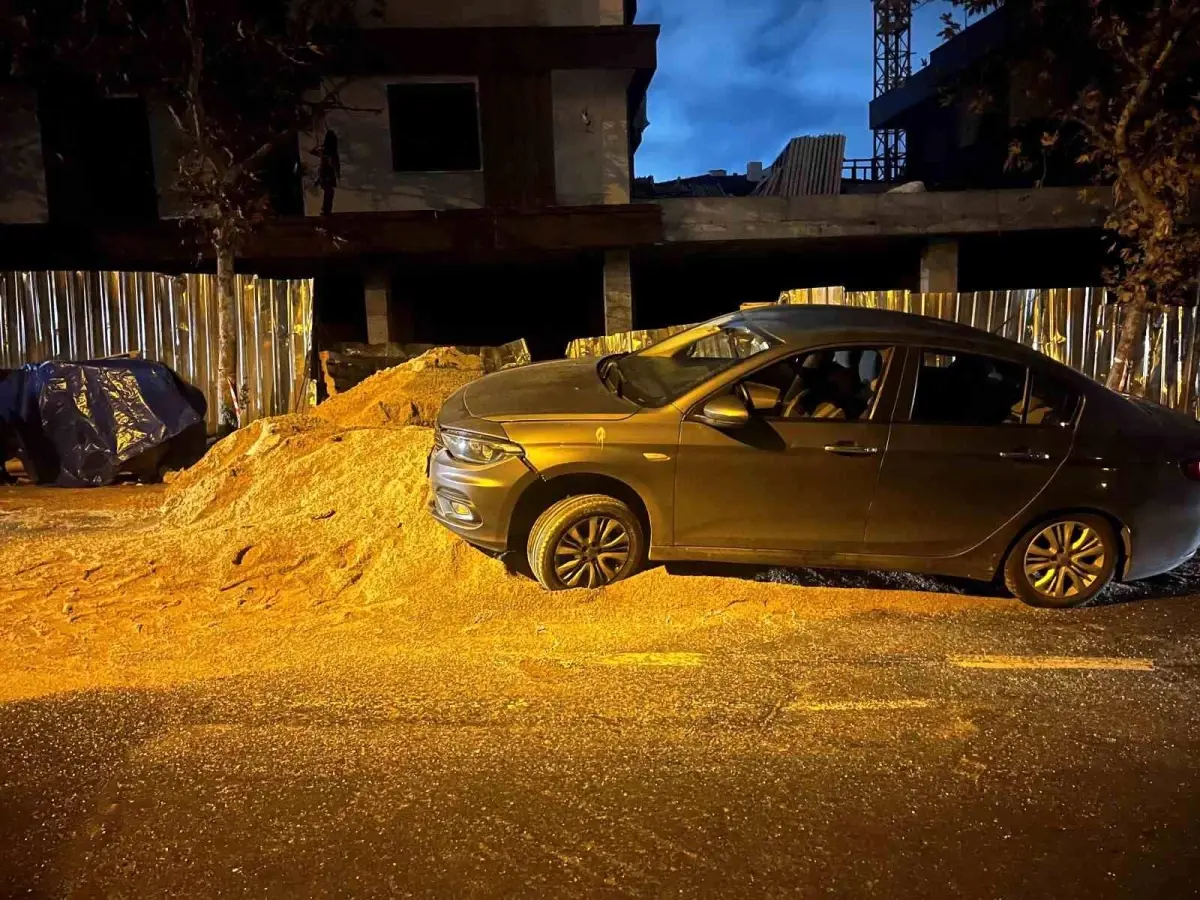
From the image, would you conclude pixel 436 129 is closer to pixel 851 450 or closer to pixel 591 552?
pixel 591 552

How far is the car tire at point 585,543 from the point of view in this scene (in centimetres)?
514

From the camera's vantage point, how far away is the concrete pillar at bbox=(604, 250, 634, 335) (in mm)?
15523

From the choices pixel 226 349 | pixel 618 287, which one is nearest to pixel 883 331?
pixel 226 349

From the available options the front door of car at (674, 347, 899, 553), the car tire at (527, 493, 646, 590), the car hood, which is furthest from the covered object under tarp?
the front door of car at (674, 347, 899, 553)

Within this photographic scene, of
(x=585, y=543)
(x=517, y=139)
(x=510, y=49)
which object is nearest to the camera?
(x=585, y=543)

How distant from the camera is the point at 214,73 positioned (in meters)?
11.0

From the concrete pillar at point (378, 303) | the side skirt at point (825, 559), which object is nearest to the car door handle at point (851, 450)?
the side skirt at point (825, 559)

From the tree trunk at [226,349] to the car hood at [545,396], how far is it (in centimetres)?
603

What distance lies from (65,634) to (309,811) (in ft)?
8.10

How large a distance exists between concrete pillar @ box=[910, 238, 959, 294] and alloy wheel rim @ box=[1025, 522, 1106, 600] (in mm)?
11811

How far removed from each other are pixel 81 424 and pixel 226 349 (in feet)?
7.53

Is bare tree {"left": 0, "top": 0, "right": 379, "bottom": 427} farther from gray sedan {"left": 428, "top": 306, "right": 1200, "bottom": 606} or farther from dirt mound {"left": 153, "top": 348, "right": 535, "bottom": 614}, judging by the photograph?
gray sedan {"left": 428, "top": 306, "right": 1200, "bottom": 606}

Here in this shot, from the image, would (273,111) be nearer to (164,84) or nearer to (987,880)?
(164,84)

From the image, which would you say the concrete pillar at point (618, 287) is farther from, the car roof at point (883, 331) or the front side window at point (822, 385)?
the front side window at point (822, 385)
